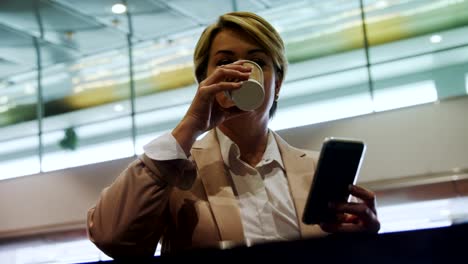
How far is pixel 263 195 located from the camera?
1.59 m

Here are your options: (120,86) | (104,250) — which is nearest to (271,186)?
(104,250)

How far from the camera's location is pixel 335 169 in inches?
49.5

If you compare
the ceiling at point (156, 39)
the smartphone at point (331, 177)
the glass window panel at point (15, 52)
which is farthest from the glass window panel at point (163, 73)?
the smartphone at point (331, 177)

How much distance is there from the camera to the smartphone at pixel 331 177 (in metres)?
1.23

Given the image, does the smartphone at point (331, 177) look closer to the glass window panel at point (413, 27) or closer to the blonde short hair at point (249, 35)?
the blonde short hair at point (249, 35)

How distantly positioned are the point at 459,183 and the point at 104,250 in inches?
286

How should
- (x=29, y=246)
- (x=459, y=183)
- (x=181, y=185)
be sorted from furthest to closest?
1. (x=29, y=246)
2. (x=459, y=183)
3. (x=181, y=185)

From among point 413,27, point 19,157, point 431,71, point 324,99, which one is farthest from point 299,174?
point 19,157

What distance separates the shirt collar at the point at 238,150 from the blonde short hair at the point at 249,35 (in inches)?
6.9

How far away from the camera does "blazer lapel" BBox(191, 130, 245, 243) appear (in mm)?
1465

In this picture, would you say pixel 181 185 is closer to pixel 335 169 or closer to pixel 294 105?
pixel 335 169

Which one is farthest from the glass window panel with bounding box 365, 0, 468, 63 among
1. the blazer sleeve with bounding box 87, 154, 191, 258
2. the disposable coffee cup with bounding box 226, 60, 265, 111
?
the blazer sleeve with bounding box 87, 154, 191, 258

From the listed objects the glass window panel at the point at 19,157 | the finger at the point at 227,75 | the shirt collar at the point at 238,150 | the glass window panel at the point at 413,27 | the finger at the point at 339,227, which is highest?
the glass window panel at the point at 413,27

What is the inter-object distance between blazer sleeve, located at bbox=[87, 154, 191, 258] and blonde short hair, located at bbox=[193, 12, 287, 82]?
1.36 ft
